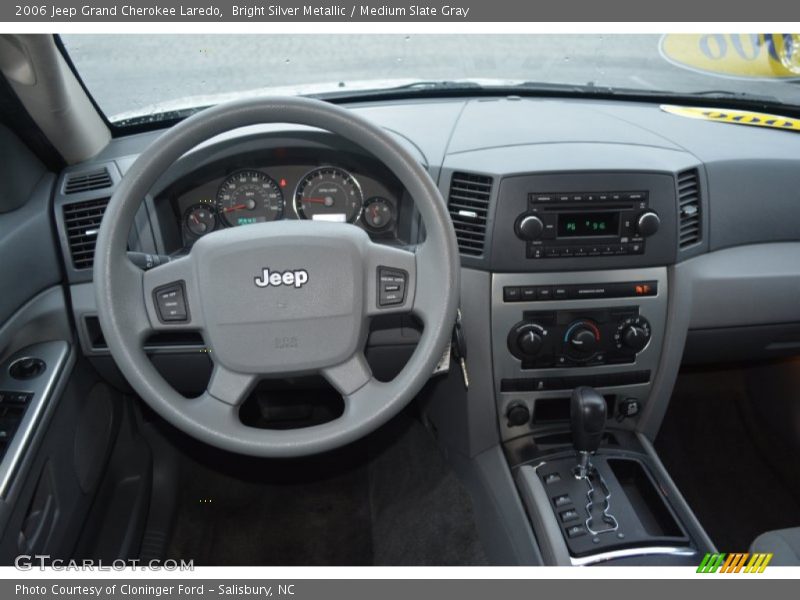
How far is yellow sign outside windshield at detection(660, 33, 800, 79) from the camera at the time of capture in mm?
2131

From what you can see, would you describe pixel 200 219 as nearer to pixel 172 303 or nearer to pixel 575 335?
pixel 172 303

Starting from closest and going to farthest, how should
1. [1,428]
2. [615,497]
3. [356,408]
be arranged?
[356,408] → [1,428] → [615,497]

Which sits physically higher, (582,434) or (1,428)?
(1,428)

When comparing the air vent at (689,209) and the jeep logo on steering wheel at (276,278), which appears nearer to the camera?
the jeep logo on steering wheel at (276,278)

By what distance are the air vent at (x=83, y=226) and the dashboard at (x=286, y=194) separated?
19 centimetres

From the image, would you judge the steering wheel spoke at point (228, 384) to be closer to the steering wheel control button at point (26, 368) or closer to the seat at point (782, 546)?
the steering wheel control button at point (26, 368)

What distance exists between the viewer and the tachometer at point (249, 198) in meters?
1.91

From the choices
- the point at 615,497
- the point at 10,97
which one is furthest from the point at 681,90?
the point at 10,97

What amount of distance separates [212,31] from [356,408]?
43.9 inches

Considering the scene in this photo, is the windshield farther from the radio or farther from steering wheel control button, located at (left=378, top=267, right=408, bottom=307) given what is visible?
steering wheel control button, located at (left=378, top=267, right=408, bottom=307)

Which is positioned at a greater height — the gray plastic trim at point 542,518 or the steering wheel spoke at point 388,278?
the steering wheel spoke at point 388,278

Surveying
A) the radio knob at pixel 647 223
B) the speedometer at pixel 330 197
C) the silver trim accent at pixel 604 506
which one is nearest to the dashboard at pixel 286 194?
the speedometer at pixel 330 197

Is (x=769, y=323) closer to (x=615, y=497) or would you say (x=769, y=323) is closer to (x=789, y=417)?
(x=789, y=417)

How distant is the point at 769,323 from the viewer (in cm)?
227
